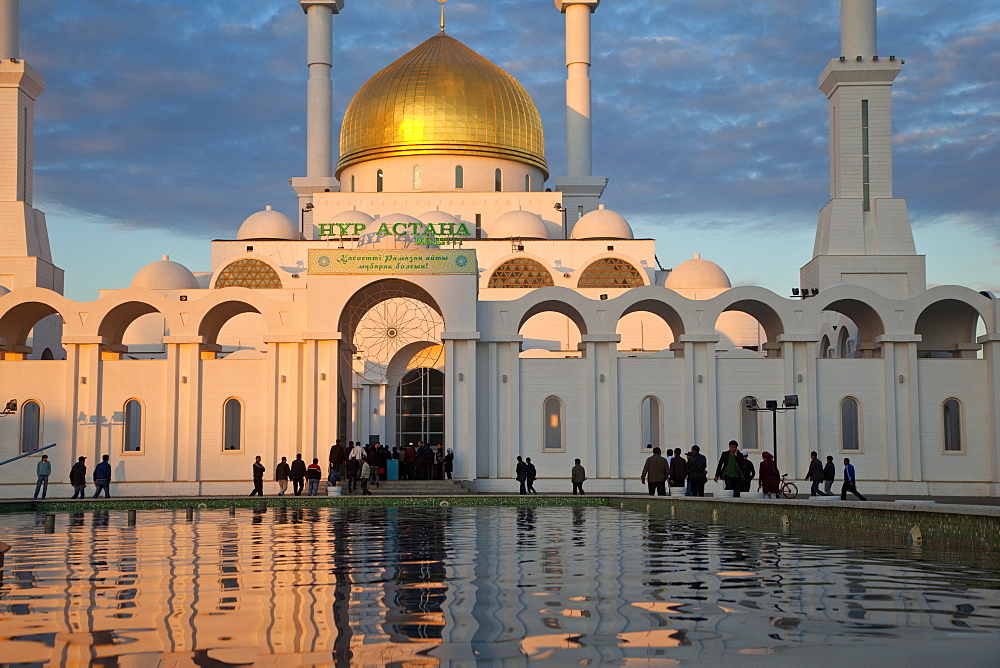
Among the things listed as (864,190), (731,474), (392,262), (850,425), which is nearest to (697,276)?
(864,190)

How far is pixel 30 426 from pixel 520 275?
1633cm

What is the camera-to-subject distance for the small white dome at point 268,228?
134 ft

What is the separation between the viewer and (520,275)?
38438 mm

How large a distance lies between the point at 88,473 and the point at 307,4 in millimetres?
22263

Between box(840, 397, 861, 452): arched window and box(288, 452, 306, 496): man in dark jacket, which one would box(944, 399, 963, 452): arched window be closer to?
box(840, 397, 861, 452): arched window

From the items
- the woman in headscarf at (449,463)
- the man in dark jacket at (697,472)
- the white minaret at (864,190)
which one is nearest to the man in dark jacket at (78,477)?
the woman in headscarf at (449,463)

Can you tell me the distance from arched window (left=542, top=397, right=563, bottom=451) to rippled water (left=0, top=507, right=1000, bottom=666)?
14870mm

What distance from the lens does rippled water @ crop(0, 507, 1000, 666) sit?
540 centimetres

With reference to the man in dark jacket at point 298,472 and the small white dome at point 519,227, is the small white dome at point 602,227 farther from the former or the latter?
the man in dark jacket at point 298,472

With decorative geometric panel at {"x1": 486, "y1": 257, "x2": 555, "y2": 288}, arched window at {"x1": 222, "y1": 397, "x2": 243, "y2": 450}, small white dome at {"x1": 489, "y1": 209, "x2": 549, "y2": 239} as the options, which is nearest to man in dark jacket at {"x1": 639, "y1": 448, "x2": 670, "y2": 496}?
arched window at {"x1": 222, "y1": 397, "x2": 243, "y2": 450}

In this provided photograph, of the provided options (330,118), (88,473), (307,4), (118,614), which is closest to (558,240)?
(330,118)

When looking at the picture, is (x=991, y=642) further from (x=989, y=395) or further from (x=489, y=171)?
(x=489, y=171)

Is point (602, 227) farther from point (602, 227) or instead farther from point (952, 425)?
point (952, 425)

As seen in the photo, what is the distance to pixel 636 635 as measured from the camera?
5.82 metres
